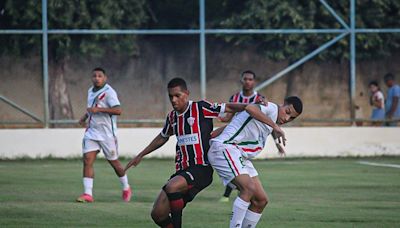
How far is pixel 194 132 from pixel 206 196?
5576 millimetres

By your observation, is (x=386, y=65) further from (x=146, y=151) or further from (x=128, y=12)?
(x=146, y=151)

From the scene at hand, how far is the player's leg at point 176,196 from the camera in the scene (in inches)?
425

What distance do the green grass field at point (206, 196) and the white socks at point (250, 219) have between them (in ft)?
4.90


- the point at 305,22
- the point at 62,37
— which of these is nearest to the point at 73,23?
the point at 62,37

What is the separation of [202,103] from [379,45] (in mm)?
17193

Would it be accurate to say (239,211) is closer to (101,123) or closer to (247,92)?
(101,123)

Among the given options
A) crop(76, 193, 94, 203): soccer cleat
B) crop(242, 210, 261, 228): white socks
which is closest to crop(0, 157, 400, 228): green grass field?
crop(76, 193, 94, 203): soccer cleat

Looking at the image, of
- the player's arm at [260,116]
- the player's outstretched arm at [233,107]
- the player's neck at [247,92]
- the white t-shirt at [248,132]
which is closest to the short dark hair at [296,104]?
the white t-shirt at [248,132]

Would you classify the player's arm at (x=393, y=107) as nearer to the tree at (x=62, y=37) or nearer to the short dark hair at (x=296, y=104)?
the tree at (x=62, y=37)

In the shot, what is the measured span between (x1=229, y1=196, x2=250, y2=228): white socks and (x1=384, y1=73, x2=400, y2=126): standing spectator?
15893mm

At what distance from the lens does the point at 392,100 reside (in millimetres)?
26375

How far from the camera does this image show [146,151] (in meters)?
11.6

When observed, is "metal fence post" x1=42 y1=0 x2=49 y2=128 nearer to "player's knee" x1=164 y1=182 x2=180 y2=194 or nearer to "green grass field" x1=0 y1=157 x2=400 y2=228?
"green grass field" x1=0 y1=157 x2=400 y2=228

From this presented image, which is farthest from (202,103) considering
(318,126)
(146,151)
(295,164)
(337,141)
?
(318,126)
